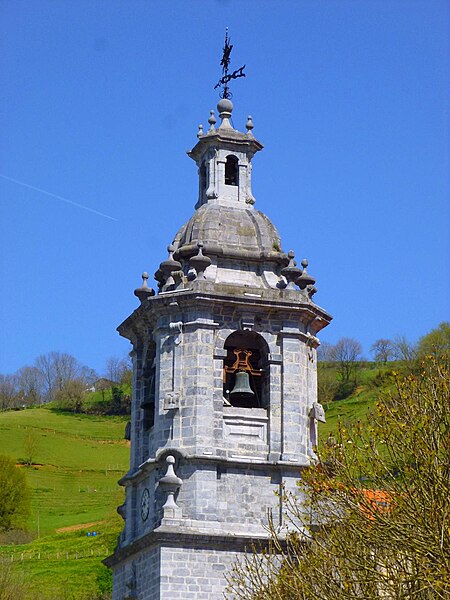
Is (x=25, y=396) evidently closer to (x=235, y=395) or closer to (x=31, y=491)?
(x=31, y=491)

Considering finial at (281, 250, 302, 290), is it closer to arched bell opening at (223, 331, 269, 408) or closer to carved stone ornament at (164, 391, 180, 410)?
arched bell opening at (223, 331, 269, 408)

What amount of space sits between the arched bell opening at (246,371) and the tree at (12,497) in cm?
5967

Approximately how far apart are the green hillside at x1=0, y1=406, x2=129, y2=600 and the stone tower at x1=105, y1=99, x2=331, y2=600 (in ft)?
96.9

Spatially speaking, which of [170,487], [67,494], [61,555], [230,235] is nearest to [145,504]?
[170,487]

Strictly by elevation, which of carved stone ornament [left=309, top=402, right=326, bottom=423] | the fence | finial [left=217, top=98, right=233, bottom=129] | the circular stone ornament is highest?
finial [left=217, top=98, right=233, bottom=129]

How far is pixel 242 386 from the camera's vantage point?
81.1 feet

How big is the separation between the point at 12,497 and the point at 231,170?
6127cm

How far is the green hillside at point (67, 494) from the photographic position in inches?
2399

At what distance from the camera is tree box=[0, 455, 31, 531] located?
275ft

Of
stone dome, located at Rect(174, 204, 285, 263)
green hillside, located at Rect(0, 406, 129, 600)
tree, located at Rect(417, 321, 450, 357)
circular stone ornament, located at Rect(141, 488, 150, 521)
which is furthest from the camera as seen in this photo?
tree, located at Rect(417, 321, 450, 357)

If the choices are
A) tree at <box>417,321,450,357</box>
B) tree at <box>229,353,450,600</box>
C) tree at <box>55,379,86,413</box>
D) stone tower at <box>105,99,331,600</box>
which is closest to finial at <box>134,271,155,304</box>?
stone tower at <box>105,99,331,600</box>

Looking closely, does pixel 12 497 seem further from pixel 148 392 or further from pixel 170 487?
pixel 170 487

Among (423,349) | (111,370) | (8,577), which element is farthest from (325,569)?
(111,370)

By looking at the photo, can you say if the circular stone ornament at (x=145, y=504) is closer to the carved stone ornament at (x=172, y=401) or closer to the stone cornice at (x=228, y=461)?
the stone cornice at (x=228, y=461)
